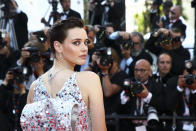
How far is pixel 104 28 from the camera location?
6660 mm

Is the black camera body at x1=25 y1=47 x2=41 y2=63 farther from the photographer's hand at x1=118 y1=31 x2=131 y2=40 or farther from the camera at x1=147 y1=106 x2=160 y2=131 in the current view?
the camera at x1=147 y1=106 x2=160 y2=131

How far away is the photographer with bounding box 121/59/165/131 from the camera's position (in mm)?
5805

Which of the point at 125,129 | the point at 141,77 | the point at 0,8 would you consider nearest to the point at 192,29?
the point at 141,77

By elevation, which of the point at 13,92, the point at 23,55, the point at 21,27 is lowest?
the point at 13,92

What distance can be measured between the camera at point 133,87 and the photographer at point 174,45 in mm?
892

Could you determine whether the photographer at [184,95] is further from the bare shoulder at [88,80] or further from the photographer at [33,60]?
the bare shoulder at [88,80]

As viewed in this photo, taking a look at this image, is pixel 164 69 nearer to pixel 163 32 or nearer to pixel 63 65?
pixel 163 32

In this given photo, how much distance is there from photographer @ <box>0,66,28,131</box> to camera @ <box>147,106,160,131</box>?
1788 millimetres

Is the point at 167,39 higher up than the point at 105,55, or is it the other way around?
the point at 167,39

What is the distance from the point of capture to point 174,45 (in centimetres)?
669

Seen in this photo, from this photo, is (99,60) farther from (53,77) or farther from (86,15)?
(53,77)

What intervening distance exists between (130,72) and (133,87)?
2.88ft

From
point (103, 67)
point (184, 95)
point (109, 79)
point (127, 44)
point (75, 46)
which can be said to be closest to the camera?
point (75, 46)

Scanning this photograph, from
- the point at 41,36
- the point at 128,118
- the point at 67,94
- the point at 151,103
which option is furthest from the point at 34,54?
the point at 67,94
